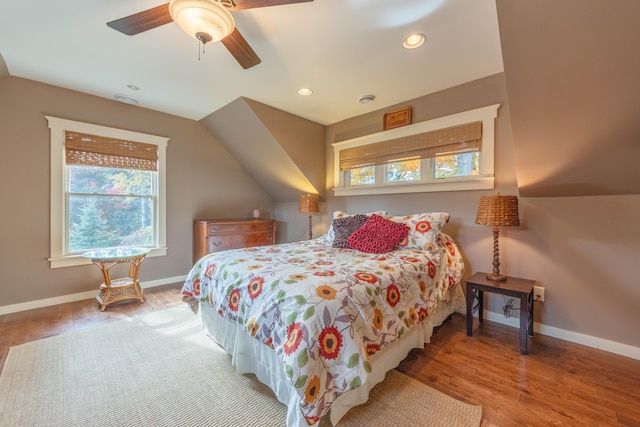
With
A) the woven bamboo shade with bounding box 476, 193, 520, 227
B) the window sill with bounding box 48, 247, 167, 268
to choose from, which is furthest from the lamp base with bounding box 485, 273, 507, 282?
the window sill with bounding box 48, 247, 167, 268

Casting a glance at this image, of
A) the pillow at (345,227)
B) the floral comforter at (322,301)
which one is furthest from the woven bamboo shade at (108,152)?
the pillow at (345,227)

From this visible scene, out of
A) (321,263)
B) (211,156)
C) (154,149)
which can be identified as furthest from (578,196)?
(154,149)

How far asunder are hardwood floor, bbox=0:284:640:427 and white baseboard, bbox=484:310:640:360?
2.3 inches

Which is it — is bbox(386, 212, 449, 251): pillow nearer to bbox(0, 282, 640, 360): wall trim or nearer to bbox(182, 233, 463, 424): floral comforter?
bbox(182, 233, 463, 424): floral comforter

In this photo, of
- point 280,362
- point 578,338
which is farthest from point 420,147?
point 280,362

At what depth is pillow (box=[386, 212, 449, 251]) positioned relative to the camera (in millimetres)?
2479

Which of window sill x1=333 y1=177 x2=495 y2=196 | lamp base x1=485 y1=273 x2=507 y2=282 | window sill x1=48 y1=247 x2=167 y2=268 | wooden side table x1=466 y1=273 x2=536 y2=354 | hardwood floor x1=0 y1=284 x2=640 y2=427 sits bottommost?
hardwood floor x1=0 y1=284 x2=640 y2=427

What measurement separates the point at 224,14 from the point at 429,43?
1530mm

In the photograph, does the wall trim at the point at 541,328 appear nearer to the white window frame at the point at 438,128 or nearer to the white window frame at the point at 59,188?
the white window frame at the point at 59,188

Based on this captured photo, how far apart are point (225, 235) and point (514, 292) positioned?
3433 millimetres

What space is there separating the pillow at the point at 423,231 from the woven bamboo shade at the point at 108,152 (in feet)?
11.2

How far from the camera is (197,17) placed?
1419mm

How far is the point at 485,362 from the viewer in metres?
1.96

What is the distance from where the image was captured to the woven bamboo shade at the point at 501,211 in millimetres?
2248
